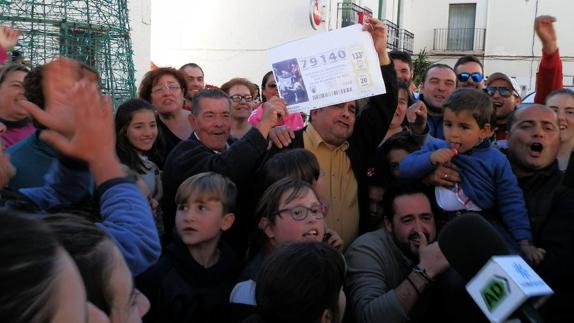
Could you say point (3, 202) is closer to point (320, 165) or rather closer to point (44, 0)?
point (320, 165)

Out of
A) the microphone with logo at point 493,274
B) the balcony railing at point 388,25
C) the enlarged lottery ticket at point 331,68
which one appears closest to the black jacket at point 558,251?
the microphone with logo at point 493,274

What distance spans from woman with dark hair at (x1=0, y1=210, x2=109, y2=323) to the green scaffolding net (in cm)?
805

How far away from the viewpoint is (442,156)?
2947 millimetres

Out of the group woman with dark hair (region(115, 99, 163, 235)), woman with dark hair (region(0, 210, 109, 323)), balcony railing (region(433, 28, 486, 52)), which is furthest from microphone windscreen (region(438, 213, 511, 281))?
balcony railing (region(433, 28, 486, 52))

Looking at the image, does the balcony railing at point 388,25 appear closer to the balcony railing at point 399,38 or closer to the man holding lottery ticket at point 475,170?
the balcony railing at point 399,38

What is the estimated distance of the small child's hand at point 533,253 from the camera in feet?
8.55

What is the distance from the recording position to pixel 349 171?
3.41 meters

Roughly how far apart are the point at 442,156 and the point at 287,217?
0.90m

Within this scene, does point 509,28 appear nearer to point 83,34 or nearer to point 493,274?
point 83,34

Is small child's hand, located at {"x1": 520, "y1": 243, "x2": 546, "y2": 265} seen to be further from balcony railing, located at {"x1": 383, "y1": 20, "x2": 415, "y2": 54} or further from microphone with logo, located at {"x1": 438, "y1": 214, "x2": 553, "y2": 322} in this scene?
balcony railing, located at {"x1": 383, "y1": 20, "x2": 415, "y2": 54}

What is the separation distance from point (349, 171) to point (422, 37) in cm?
2611

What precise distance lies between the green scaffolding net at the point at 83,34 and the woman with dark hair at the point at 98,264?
24.5 ft

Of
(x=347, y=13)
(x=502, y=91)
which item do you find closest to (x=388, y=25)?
(x=347, y=13)

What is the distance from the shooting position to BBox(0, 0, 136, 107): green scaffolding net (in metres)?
8.55
